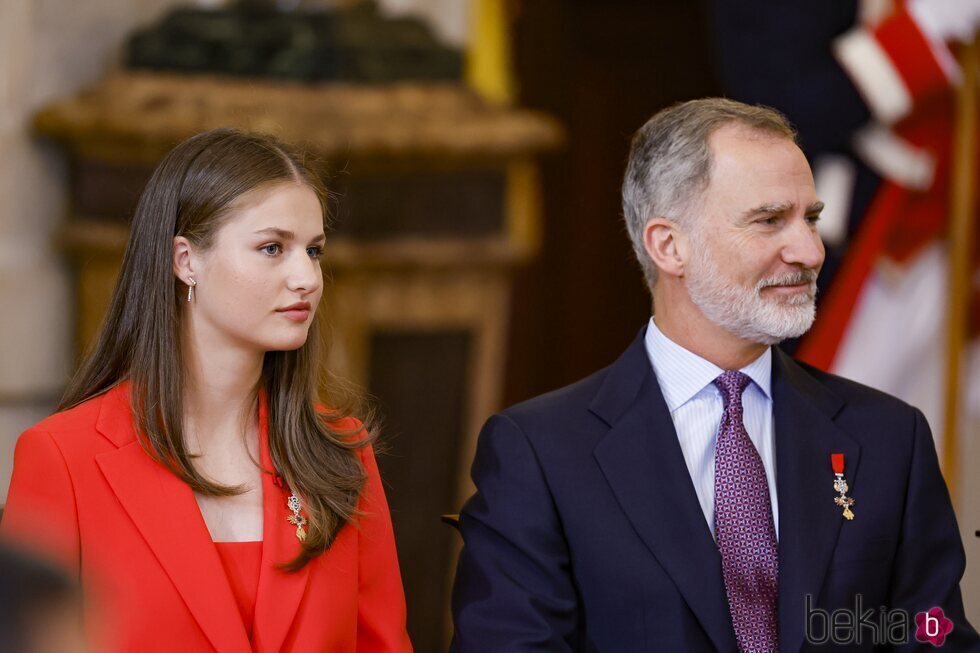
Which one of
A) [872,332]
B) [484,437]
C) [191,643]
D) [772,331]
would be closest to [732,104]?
[772,331]

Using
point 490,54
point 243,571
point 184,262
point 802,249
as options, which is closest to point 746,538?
point 802,249

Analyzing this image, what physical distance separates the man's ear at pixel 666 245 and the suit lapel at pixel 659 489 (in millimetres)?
195

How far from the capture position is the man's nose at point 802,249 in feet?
7.95

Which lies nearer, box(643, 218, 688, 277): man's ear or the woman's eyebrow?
the woman's eyebrow

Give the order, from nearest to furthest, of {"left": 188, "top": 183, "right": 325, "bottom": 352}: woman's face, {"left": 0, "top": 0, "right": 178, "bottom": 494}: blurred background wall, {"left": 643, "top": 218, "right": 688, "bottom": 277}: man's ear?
{"left": 188, "top": 183, "right": 325, "bottom": 352}: woman's face < {"left": 643, "top": 218, "right": 688, "bottom": 277}: man's ear < {"left": 0, "top": 0, "right": 178, "bottom": 494}: blurred background wall

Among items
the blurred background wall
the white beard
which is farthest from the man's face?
the blurred background wall

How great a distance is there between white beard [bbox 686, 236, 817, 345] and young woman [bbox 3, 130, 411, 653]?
713 millimetres

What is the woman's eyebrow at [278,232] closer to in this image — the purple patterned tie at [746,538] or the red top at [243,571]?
the red top at [243,571]

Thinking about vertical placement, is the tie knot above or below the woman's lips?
below

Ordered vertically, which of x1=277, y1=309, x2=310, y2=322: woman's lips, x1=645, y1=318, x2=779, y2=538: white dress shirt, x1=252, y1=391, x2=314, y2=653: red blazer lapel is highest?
x1=277, y1=309, x2=310, y2=322: woman's lips

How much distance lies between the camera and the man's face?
95.7 inches

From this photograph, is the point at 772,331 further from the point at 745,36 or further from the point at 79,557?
the point at 745,36

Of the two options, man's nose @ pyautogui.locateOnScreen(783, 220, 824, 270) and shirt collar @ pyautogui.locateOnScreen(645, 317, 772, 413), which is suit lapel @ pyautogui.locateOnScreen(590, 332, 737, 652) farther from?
man's nose @ pyautogui.locateOnScreen(783, 220, 824, 270)

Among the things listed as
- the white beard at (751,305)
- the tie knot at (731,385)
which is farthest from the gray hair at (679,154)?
the tie knot at (731,385)
